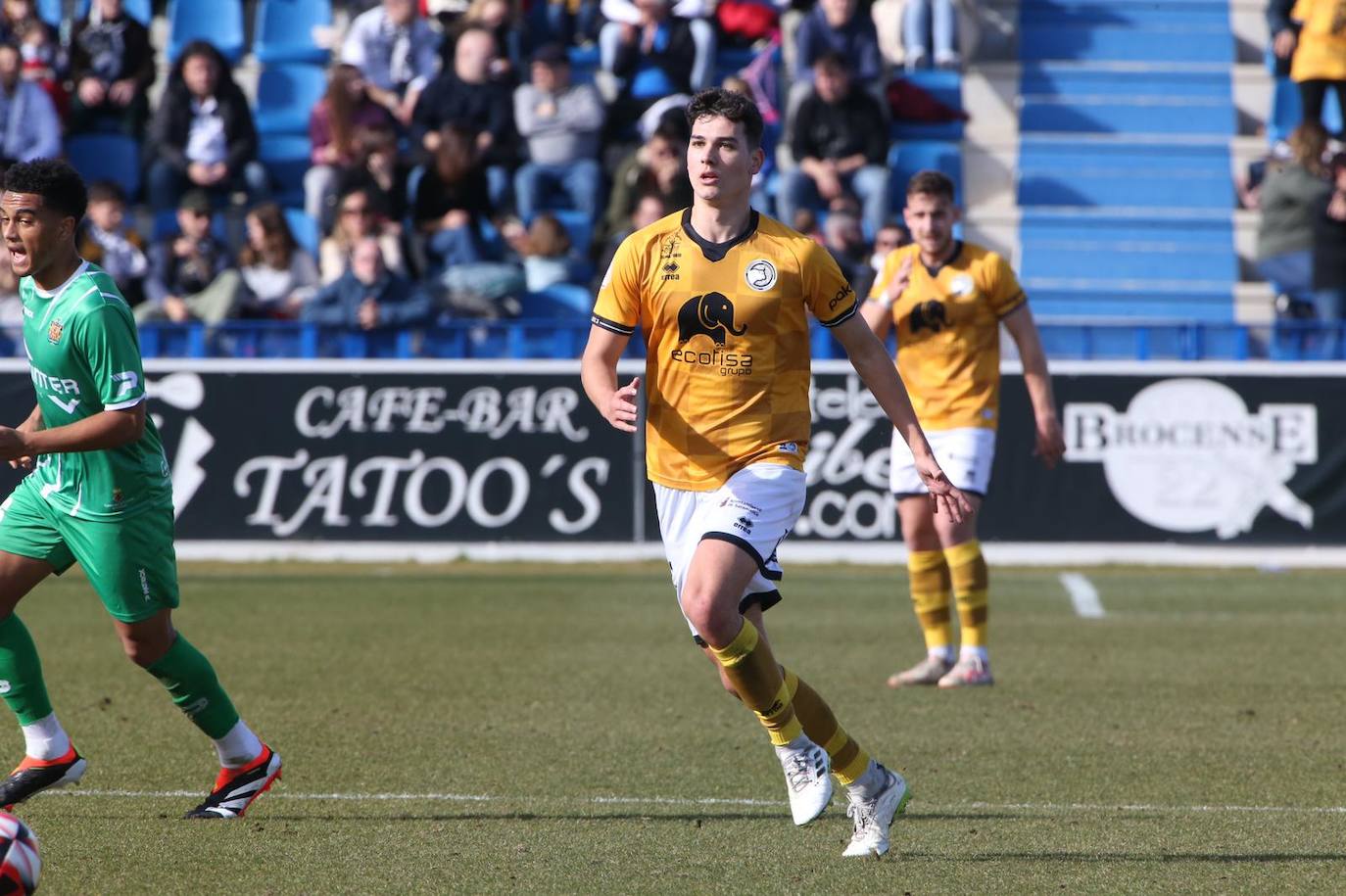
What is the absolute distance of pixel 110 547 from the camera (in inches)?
226

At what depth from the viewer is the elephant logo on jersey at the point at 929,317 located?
29.3 feet

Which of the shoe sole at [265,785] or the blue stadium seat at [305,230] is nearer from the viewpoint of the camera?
the shoe sole at [265,785]

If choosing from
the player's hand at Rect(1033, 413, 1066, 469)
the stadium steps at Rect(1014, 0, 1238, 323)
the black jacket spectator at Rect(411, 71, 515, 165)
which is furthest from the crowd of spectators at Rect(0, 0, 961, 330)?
the player's hand at Rect(1033, 413, 1066, 469)

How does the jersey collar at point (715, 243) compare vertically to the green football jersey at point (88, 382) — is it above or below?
above

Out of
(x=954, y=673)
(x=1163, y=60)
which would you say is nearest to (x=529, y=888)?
(x=954, y=673)

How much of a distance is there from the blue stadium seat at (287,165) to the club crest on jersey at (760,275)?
47.3ft

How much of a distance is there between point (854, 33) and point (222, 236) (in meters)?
6.58

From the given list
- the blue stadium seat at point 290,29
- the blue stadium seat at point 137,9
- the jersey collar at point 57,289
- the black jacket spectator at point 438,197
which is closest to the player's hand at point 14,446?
the jersey collar at point 57,289

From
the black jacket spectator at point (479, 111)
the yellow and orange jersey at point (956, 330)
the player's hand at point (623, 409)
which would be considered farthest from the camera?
the black jacket spectator at point (479, 111)

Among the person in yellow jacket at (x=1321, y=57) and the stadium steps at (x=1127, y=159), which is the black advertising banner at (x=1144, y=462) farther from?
the person in yellow jacket at (x=1321, y=57)

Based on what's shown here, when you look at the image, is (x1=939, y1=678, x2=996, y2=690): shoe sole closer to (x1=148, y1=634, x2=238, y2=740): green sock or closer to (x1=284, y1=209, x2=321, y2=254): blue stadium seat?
(x1=148, y1=634, x2=238, y2=740): green sock

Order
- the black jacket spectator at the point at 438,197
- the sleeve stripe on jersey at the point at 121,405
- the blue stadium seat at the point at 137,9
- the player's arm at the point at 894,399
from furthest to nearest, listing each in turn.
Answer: the blue stadium seat at the point at 137,9 → the black jacket spectator at the point at 438,197 → the sleeve stripe on jersey at the point at 121,405 → the player's arm at the point at 894,399

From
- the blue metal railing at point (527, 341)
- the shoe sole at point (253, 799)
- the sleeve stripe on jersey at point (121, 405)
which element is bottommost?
the shoe sole at point (253, 799)

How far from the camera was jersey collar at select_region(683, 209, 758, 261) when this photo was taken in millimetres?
5512
